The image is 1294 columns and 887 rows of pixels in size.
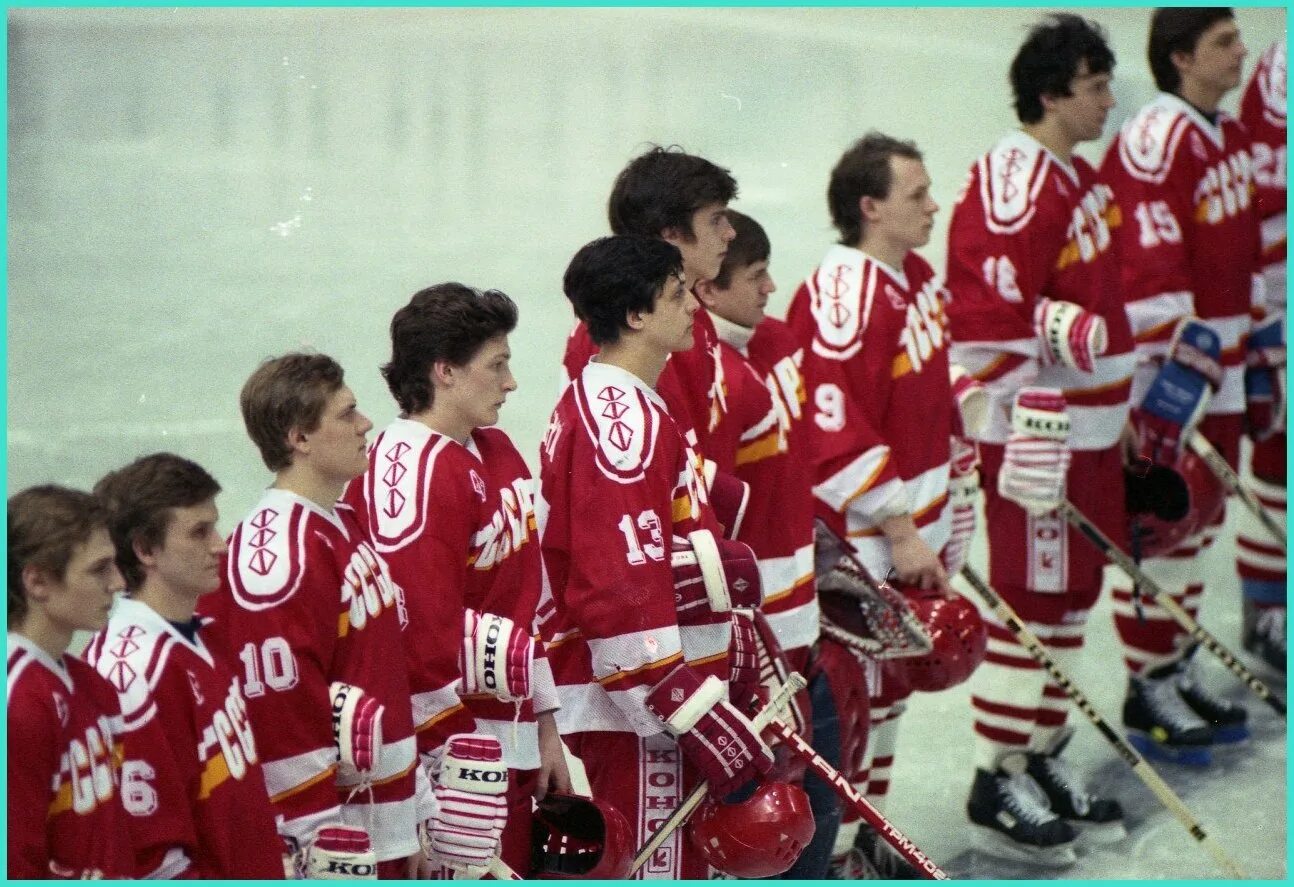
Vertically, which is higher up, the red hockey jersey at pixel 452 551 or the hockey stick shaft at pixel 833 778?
the red hockey jersey at pixel 452 551

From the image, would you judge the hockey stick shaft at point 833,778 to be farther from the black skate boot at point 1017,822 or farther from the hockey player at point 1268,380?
the hockey player at point 1268,380

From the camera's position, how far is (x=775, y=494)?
Answer: 3.95 meters

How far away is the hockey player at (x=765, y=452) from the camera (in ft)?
12.8

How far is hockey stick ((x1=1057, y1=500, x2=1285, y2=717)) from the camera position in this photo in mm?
5043

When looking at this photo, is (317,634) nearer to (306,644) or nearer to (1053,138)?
(306,644)

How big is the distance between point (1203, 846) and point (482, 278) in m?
3.04

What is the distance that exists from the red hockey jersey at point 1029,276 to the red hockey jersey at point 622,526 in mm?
1705

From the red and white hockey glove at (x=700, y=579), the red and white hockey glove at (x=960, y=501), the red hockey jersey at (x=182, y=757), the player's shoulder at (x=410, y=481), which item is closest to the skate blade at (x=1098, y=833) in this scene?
the red and white hockey glove at (x=960, y=501)

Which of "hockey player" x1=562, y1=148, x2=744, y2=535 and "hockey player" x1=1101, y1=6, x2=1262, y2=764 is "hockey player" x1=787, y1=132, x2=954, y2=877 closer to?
"hockey player" x1=562, y1=148, x2=744, y2=535

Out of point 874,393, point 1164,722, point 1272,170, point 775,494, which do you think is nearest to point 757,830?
point 775,494

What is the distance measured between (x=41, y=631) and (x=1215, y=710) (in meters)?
3.80

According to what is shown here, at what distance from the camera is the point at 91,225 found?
6.41 m

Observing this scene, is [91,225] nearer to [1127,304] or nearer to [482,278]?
[482,278]

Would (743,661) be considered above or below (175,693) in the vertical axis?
below
